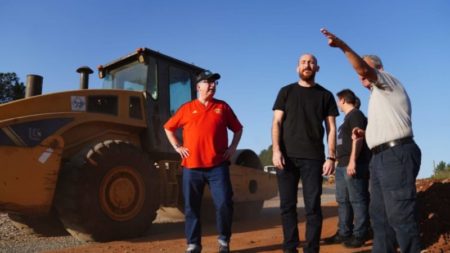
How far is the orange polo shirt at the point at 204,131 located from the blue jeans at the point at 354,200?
62.9 inches

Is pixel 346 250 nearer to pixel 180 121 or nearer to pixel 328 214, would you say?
pixel 180 121

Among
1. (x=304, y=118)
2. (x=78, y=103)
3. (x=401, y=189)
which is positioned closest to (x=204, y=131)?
(x=304, y=118)

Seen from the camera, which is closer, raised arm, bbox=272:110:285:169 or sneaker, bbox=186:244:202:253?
raised arm, bbox=272:110:285:169

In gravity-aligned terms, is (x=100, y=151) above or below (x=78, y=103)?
below

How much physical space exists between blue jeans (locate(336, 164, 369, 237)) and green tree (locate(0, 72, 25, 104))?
24.3 meters

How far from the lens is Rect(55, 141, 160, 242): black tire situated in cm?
523

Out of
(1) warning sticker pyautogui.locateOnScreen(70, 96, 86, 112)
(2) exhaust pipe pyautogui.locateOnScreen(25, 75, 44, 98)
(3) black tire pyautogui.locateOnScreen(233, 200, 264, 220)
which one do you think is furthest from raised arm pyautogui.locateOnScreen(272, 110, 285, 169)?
(3) black tire pyautogui.locateOnScreen(233, 200, 264, 220)

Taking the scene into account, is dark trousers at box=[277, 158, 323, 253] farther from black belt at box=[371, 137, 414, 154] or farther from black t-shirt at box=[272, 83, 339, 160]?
black belt at box=[371, 137, 414, 154]

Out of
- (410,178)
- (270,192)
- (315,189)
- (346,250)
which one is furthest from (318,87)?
(270,192)

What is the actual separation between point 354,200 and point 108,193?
305 cm

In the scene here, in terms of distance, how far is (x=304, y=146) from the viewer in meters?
3.83

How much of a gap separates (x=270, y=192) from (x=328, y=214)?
48.0 inches

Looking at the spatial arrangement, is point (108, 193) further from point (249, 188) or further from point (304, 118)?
point (249, 188)

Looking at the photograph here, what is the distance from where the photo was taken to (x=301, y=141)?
3848 mm
